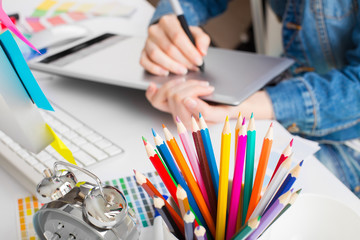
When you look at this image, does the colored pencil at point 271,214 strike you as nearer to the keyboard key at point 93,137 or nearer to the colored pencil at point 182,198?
the colored pencil at point 182,198

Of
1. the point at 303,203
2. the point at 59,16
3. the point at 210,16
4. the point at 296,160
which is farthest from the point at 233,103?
the point at 59,16

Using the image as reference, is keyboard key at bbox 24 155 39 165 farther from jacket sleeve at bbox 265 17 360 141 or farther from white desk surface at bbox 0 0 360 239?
jacket sleeve at bbox 265 17 360 141

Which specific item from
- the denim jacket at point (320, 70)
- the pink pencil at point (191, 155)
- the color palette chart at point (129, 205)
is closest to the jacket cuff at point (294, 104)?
the denim jacket at point (320, 70)

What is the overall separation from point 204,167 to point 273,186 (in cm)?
7

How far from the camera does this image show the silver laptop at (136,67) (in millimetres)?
601

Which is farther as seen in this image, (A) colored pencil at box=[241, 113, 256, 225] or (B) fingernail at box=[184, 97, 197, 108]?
(B) fingernail at box=[184, 97, 197, 108]

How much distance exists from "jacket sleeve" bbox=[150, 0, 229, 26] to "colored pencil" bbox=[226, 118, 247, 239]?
0.62m

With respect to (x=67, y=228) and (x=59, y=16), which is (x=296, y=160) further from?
(x=59, y=16)

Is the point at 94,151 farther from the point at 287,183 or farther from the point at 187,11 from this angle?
the point at 187,11

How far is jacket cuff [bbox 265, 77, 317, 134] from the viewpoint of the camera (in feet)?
2.15

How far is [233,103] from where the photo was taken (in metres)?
0.55

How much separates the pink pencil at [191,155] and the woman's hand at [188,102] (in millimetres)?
242

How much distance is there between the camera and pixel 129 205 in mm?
467

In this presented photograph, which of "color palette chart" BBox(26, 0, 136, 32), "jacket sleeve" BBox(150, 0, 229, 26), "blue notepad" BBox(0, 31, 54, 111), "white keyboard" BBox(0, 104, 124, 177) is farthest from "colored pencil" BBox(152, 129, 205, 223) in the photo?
"color palette chart" BBox(26, 0, 136, 32)
